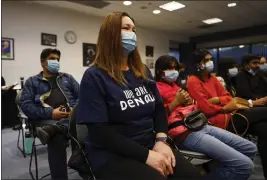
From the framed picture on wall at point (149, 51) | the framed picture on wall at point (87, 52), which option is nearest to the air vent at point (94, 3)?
the framed picture on wall at point (87, 52)

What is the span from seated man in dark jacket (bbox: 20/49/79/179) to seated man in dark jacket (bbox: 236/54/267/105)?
187 cm

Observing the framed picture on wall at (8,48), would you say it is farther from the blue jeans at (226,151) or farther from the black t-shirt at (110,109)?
the blue jeans at (226,151)

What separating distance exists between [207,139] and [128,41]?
80cm

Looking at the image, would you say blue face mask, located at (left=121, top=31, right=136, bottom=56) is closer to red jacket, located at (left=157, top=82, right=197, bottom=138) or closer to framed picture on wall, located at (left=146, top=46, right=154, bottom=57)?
red jacket, located at (left=157, top=82, right=197, bottom=138)

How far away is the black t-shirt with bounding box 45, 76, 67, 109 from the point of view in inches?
90.4

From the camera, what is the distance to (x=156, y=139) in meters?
1.25

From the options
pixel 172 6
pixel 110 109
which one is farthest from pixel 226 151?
pixel 172 6

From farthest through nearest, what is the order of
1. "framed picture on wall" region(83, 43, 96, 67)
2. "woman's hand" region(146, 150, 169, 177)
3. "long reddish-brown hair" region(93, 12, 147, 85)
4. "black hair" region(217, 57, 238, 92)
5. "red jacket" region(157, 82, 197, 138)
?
"framed picture on wall" region(83, 43, 96, 67)
"black hair" region(217, 57, 238, 92)
"red jacket" region(157, 82, 197, 138)
"long reddish-brown hair" region(93, 12, 147, 85)
"woman's hand" region(146, 150, 169, 177)

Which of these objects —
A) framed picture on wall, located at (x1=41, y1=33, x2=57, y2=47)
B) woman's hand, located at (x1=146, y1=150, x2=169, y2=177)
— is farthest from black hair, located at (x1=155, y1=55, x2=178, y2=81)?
framed picture on wall, located at (x1=41, y1=33, x2=57, y2=47)

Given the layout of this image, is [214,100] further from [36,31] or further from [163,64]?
[36,31]

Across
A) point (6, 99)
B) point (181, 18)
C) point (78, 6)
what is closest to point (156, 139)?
point (6, 99)

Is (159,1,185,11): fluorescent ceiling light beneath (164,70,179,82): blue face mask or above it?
above

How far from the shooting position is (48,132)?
1.69 m

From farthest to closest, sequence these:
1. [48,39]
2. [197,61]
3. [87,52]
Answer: [87,52] → [48,39] → [197,61]
